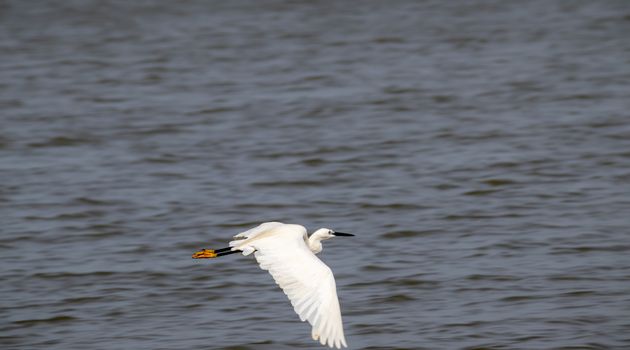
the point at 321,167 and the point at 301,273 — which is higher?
the point at 301,273

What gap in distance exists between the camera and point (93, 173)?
35.4 feet

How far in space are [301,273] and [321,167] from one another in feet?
15.2

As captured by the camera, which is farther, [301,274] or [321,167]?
[321,167]

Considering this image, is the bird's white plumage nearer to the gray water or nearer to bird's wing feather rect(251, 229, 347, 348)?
bird's wing feather rect(251, 229, 347, 348)

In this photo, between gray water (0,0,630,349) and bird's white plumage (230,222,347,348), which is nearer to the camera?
bird's white plumage (230,222,347,348)

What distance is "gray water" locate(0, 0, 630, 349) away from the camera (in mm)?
7504

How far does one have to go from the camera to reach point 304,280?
6086mm

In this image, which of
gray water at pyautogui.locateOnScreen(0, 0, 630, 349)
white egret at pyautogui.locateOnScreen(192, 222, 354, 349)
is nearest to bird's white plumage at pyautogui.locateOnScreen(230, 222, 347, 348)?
white egret at pyautogui.locateOnScreen(192, 222, 354, 349)

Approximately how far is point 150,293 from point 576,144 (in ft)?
15.2

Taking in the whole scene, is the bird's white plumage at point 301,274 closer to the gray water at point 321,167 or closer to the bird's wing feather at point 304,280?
the bird's wing feather at point 304,280

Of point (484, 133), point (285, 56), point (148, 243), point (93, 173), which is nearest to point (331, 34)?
point (285, 56)

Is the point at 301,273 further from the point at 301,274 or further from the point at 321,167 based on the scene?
the point at 321,167

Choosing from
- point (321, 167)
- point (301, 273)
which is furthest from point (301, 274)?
point (321, 167)

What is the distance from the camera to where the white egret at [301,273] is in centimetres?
581
